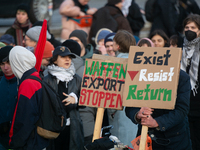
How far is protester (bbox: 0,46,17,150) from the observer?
13.3 feet

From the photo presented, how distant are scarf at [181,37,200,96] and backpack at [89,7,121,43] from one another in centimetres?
255

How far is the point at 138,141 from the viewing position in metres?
3.18

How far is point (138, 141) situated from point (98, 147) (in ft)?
1.36

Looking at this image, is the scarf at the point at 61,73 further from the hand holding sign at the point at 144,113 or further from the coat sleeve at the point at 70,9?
the coat sleeve at the point at 70,9

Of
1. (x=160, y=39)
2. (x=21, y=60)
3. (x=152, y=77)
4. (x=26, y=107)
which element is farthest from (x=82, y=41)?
(x=152, y=77)

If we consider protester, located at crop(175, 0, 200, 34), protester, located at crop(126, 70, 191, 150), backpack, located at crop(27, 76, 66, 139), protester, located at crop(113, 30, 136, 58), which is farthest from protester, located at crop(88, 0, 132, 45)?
protester, located at crop(126, 70, 191, 150)

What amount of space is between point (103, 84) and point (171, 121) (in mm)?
775

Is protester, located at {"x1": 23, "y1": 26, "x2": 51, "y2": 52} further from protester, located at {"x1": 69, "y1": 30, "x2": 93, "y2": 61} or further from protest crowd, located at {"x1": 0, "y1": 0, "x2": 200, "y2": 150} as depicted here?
protester, located at {"x1": 69, "y1": 30, "x2": 93, "y2": 61}

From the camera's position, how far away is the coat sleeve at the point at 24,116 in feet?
10.9

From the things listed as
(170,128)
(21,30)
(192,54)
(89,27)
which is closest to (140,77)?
(170,128)

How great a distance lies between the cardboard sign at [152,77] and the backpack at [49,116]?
85 cm

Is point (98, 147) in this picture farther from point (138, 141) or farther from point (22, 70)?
point (22, 70)

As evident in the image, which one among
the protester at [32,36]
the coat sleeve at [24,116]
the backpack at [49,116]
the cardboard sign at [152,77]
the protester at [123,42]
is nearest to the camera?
the cardboard sign at [152,77]

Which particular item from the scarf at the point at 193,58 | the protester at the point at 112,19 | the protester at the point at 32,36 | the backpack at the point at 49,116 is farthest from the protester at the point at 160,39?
the backpack at the point at 49,116
